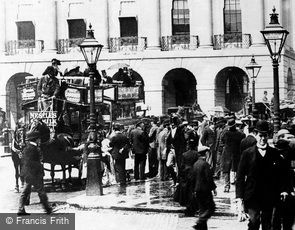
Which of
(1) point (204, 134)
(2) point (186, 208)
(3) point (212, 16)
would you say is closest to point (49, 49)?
(3) point (212, 16)

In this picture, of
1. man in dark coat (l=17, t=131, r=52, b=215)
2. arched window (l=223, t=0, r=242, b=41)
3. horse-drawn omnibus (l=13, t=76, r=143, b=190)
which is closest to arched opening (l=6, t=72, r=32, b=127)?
horse-drawn omnibus (l=13, t=76, r=143, b=190)

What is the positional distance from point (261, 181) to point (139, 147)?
30.6 ft

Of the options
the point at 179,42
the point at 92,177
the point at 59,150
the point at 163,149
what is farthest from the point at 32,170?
the point at 179,42

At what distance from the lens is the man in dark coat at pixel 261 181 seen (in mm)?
8016

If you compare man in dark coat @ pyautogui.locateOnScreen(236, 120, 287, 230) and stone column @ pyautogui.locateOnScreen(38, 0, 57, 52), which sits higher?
stone column @ pyautogui.locateOnScreen(38, 0, 57, 52)

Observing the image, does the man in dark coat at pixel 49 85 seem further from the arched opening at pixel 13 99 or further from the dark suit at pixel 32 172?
the arched opening at pixel 13 99

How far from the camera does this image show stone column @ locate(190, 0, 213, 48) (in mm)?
36562

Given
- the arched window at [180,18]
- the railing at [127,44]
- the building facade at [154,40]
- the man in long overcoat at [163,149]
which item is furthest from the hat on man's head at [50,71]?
the arched window at [180,18]

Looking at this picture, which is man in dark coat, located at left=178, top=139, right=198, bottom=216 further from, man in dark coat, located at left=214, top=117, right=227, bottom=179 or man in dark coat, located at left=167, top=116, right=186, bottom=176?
man in dark coat, located at left=214, top=117, right=227, bottom=179

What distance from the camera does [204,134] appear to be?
17.3 meters

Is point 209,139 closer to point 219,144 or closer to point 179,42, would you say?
point 219,144

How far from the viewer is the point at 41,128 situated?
47.7 ft

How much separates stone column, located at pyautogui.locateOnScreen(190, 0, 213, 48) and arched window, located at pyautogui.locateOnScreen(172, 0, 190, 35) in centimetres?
56

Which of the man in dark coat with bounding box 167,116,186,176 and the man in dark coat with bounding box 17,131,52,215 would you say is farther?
the man in dark coat with bounding box 167,116,186,176
